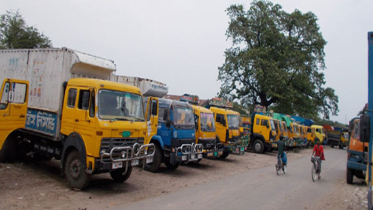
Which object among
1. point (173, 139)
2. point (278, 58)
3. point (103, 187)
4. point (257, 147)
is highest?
point (278, 58)

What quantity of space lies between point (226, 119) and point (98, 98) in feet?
30.2

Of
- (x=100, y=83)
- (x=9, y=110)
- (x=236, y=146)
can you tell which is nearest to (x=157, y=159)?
(x=100, y=83)

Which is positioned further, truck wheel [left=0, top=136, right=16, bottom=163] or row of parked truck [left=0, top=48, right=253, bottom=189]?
truck wheel [left=0, top=136, right=16, bottom=163]

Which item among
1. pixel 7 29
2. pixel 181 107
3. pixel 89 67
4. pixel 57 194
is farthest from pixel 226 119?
pixel 7 29

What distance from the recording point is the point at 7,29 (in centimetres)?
2284

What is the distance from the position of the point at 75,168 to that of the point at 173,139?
3.91 meters

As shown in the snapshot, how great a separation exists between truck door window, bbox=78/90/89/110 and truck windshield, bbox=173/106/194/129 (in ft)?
13.2

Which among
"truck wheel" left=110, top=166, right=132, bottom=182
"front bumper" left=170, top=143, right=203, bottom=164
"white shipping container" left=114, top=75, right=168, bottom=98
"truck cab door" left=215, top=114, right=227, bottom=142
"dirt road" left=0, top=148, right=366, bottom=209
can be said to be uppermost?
"white shipping container" left=114, top=75, right=168, bottom=98

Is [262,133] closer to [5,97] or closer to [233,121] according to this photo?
[233,121]

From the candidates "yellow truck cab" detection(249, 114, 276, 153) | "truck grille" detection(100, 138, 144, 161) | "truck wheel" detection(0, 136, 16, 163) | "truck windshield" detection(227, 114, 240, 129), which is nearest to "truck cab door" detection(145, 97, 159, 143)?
"truck grille" detection(100, 138, 144, 161)

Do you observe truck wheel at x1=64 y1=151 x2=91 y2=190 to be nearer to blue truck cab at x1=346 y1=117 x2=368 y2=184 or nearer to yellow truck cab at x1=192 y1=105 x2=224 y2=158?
yellow truck cab at x1=192 y1=105 x2=224 y2=158

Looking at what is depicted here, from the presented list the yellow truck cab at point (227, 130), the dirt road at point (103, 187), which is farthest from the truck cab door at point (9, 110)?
the yellow truck cab at point (227, 130)

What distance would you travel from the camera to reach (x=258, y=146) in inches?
823

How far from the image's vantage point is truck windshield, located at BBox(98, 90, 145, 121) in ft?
24.2
